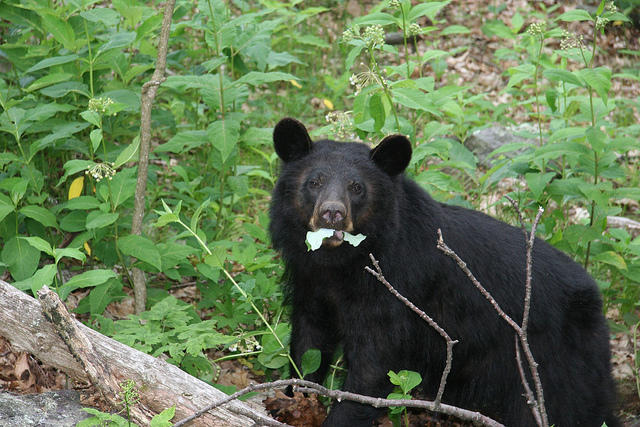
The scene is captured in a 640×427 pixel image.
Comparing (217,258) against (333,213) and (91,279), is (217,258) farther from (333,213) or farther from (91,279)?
(333,213)

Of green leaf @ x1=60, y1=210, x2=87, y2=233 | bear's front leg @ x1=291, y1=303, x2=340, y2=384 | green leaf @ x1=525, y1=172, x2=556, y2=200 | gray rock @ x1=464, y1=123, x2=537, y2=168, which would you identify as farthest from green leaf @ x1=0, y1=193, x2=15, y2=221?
gray rock @ x1=464, y1=123, x2=537, y2=168

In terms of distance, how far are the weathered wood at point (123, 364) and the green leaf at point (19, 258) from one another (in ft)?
2.37

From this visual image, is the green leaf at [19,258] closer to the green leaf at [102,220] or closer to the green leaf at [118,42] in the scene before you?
the green leaf at [102,220]

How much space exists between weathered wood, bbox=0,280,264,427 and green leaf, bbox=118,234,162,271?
76cm

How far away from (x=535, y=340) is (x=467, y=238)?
72 centimetres

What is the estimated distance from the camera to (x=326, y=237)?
11.0 feet

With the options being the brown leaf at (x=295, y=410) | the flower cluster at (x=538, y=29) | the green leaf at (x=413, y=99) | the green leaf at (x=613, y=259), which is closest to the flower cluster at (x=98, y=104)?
the green leaf at (x=413, y=99)

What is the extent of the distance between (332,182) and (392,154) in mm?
382

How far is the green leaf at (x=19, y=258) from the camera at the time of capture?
13.0ft

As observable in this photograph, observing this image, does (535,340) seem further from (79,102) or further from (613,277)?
(79,102)

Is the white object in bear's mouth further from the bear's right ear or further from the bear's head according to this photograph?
the bear's right ear

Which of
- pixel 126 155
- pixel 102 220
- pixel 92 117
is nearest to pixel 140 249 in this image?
pixel 102 220

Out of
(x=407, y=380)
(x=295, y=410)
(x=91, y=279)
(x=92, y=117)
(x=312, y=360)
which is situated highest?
(x=92, y=117)

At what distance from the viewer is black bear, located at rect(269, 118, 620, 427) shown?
3535mm
